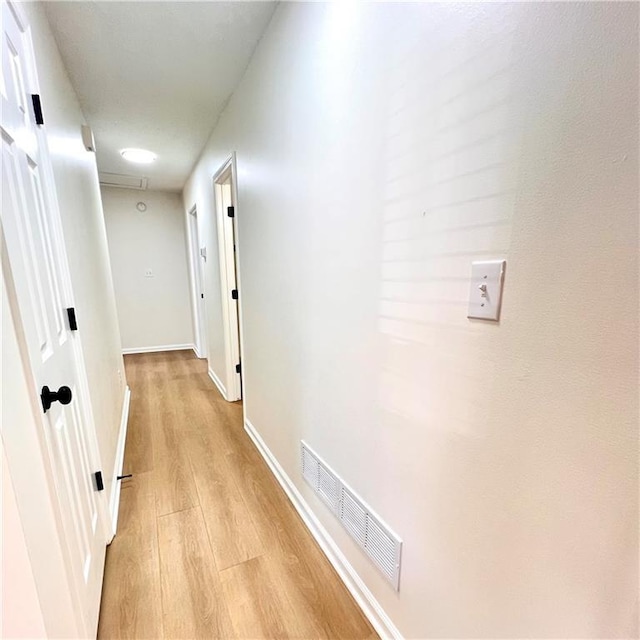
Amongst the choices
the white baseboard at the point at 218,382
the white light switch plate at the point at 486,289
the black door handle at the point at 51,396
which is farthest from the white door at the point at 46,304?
the white baseboard at the point at 218,382

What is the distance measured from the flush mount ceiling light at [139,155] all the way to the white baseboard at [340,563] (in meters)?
3.09

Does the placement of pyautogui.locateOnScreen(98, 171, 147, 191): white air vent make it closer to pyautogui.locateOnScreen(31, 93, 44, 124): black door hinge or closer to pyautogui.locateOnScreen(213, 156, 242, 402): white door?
pyautogui.locateOnScreen(213, 156, 242, 402): white door

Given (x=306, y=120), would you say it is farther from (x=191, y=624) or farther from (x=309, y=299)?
(x=191, y=624)

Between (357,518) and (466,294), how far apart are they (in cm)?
97

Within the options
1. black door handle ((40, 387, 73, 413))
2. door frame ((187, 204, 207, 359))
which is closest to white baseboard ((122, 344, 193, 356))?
door frame ((187, 204, 207, 359))

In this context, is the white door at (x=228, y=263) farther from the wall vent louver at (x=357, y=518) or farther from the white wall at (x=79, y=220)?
the wall vent louver at (x=357, y=518)

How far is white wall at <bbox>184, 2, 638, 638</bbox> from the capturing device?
20.2 inches

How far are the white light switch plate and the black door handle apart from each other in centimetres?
112

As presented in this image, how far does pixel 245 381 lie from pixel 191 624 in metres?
1.50

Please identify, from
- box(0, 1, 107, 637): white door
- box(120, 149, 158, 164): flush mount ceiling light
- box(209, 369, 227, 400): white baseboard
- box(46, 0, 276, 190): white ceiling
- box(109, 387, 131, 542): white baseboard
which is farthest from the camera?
box(209, 369, 227, 400): white baseboard

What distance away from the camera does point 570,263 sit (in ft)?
1.81

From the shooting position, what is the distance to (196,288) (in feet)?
15.0

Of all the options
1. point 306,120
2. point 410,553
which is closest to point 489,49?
point 306,120

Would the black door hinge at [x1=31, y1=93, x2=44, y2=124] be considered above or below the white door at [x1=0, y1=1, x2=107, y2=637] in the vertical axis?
above
